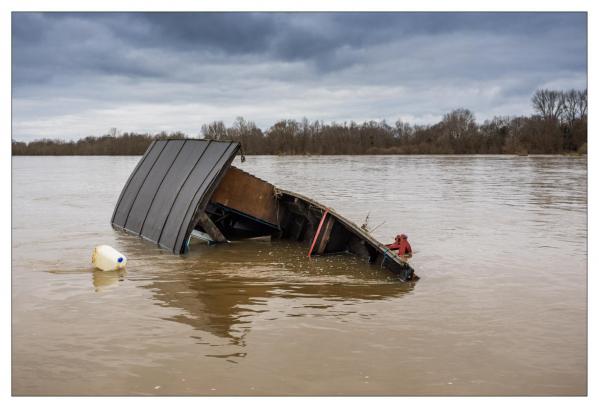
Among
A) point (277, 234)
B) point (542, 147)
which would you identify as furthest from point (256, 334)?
point (542, 147)

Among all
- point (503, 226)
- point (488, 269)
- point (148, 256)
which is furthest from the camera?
point (503, 226)

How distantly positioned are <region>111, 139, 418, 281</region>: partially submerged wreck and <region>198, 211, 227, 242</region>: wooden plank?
0.08 feet

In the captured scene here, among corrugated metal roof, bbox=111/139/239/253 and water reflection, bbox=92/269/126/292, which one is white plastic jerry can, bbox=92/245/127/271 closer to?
water reflection, bbox=92/269/126/292

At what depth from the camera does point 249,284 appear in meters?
9.46

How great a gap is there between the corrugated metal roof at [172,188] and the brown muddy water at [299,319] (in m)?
0.55

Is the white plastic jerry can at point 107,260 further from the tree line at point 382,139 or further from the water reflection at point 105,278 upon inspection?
the tree line at point 382,139

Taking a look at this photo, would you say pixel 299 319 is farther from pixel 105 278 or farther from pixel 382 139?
pixel 382 139

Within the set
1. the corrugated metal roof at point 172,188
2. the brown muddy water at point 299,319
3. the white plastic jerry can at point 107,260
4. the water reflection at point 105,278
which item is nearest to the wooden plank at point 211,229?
the brown muddy water at point 299,319

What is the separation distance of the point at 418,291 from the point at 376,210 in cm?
1063

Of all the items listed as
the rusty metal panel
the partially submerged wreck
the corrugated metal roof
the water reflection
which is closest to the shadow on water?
the water reflection

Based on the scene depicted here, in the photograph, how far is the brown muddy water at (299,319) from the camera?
572 centimetres
